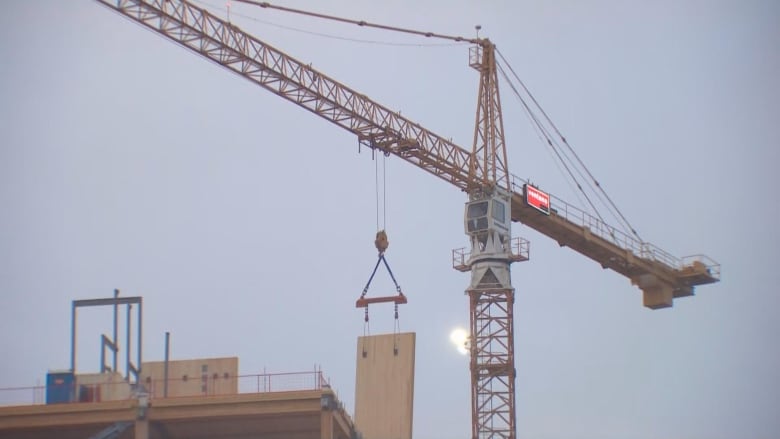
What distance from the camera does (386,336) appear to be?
76.1 metres

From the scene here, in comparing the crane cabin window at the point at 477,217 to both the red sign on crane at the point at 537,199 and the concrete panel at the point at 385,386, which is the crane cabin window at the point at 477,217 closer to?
the red sign on crane at the point at 537,199

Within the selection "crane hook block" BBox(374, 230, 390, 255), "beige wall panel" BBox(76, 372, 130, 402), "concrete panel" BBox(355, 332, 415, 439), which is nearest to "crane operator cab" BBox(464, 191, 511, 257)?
"crane hook block" BBox(374, 230, 390, 255)

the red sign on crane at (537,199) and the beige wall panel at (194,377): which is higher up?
the red sign on crane at (537,199)

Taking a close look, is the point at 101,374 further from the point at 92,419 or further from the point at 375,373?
the point at 375,373

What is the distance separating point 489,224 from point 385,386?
34.3 meters

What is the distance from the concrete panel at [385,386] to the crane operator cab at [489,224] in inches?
1277

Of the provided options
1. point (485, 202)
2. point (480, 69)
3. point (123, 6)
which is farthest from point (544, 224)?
point (123, 6)

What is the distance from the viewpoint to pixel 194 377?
70312mm

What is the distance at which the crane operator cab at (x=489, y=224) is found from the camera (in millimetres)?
107562

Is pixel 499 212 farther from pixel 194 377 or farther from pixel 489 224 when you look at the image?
pixel 194 377

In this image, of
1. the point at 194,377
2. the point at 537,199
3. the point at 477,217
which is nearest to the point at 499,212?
the point at 477,217

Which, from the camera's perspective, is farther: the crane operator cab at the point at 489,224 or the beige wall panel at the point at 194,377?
the crane operator cab at the point at 489,224

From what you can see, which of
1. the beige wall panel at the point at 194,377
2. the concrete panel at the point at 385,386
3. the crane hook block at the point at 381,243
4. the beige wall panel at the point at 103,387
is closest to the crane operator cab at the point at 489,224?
the crane hook block at the point at 381,243

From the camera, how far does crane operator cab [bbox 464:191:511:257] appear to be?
353ft
